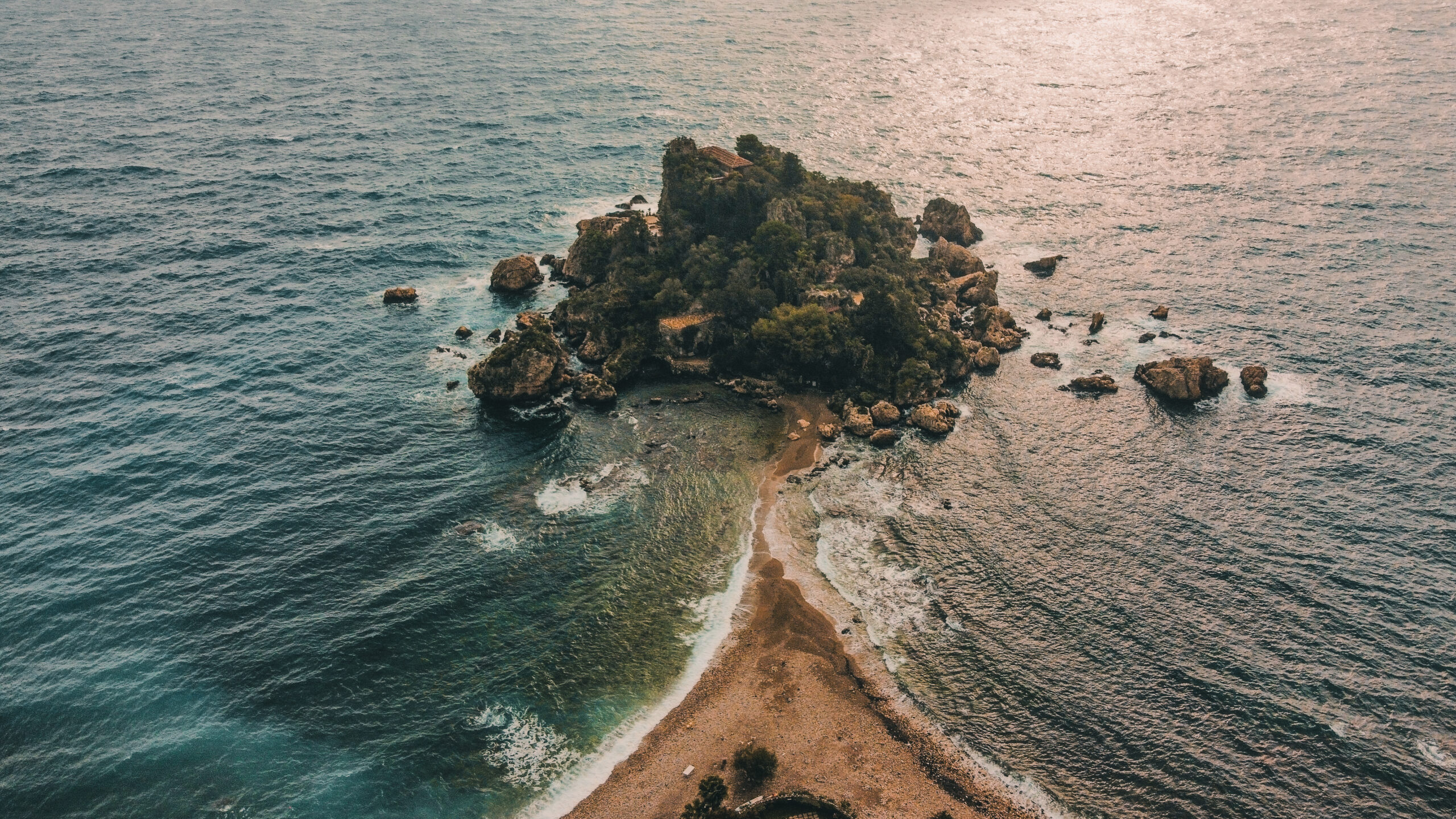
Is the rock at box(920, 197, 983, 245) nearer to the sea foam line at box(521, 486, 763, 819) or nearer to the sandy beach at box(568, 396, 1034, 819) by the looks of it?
the sea foam line at box(521, 486, 763, 819)

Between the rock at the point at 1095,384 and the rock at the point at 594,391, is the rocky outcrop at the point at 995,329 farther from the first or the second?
the rock at the point at 594,391

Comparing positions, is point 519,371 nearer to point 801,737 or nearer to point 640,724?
point 640,724

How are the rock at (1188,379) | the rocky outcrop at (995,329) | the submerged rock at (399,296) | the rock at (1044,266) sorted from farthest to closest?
the rock at (1044,266), the submerged rock at (399,296), the rocky outcrop at (995,329), the rock at (1188,379)

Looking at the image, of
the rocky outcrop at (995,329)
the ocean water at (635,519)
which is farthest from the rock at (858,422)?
the rocky outcrop at (995,329)

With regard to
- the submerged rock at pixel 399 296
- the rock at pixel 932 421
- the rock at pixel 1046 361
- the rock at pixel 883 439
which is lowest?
the submerged rock at pixel 399 296

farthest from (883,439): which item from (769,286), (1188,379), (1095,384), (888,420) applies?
(1188,379)

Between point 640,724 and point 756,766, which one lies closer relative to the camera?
point 756,766
